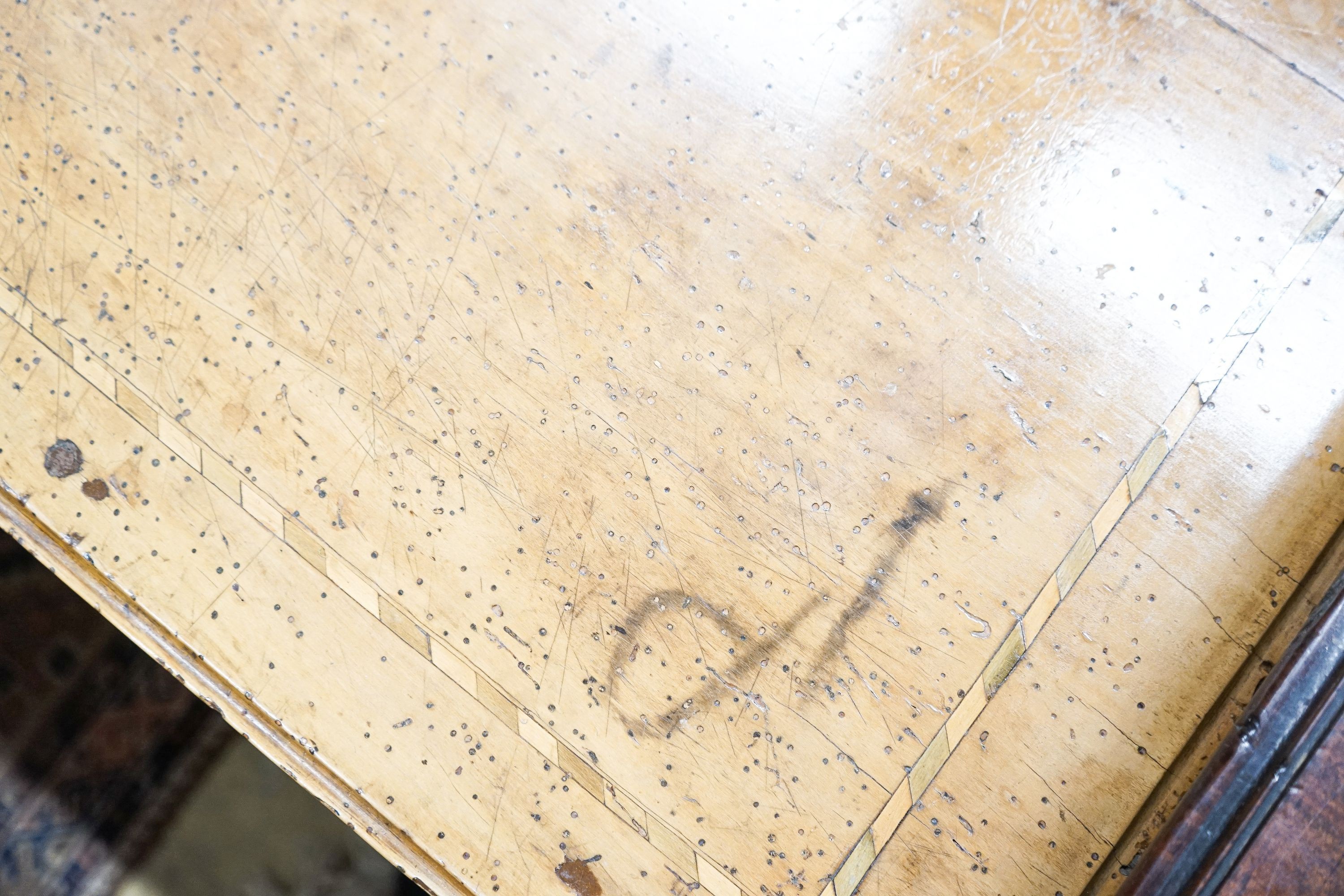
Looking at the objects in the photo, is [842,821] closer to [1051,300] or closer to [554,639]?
[554,639]

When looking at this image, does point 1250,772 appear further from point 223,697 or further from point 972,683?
point 223,697

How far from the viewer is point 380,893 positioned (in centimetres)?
188

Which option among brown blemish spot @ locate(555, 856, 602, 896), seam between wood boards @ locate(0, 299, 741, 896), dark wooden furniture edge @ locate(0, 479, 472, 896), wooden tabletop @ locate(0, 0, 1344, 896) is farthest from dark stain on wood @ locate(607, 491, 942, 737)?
dark wooden furniture edge @ locate(0, 479, 472, 896)

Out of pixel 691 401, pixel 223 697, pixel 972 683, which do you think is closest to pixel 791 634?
pixel 972 683

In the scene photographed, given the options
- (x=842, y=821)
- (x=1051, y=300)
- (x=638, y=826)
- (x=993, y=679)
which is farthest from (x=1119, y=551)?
(x=638, y=826)

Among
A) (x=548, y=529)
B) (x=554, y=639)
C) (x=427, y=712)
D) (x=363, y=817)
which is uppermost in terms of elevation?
(x=548, y=529)

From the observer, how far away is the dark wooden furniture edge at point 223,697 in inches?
56.1

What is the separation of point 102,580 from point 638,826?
1016 millimetres

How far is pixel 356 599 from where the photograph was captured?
145 cm

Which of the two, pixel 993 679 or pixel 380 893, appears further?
pixel 380 893

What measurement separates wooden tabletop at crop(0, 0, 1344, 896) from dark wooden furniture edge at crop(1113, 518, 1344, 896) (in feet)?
0.32

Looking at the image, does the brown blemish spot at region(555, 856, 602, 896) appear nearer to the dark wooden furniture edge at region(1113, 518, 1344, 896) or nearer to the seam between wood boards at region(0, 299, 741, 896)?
the seam between wood boards at region(0, 299, 741, 896)

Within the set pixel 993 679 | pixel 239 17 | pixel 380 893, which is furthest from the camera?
pixel 380 893

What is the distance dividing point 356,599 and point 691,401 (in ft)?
2.18
